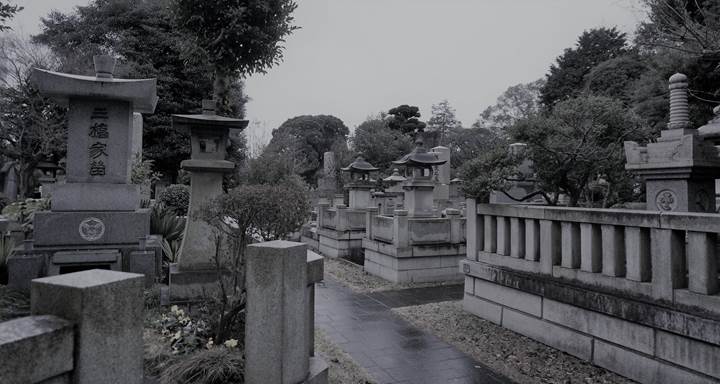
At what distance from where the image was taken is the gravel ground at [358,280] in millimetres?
9156

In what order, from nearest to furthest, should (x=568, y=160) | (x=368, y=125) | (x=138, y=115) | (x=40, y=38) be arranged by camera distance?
(x=568, y=160) < (x=138, y=115) < (x=40, y=38) < (x=368, y=125)

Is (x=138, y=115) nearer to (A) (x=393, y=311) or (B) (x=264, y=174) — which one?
(B) (x=264, y=174)

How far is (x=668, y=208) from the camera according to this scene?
6.21 metres

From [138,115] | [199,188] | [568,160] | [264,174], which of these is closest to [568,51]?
[264,174]

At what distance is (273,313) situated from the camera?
3117mm

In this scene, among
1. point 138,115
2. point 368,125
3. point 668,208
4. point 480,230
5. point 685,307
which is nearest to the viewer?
point 685,307

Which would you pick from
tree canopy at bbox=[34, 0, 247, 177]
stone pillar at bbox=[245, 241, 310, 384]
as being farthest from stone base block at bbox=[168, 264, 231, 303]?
tree canopy at bbox=[34, 0, 247, 177]

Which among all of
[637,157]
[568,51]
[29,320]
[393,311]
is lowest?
[393,311]

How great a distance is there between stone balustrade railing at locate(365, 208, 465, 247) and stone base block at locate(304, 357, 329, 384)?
5.93 meters

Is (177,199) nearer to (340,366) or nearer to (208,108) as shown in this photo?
(208,108)

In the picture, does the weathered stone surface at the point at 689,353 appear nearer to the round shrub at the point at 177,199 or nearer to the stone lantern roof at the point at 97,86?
the stone lantern roof at the point at 97,86

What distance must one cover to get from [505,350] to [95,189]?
689 cm

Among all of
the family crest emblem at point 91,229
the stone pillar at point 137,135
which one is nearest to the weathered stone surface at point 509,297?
the family crest emblem at point 91,229

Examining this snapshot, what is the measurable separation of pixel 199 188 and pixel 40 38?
94.9ft
